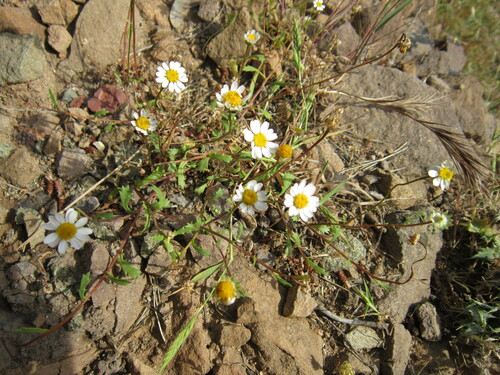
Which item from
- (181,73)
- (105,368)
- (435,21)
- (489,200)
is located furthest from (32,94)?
(435,21)

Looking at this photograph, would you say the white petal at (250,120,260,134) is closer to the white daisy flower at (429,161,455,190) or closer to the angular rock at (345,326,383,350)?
the white daisy flower at (429,161,455,190)

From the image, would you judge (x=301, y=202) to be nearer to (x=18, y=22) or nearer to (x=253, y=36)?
(x=253, y=36)

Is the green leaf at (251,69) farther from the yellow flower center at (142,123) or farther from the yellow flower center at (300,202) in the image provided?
the yellow flower center at (300,202)

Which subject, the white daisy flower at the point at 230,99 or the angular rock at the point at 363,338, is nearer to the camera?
the angular rock at the point at 363,338

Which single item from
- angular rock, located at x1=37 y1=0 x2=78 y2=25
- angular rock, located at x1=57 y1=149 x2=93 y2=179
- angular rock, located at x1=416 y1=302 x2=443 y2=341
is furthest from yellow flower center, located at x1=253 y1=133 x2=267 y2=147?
angular rock, located at x1=37 y1=0 x2=78 y2=25

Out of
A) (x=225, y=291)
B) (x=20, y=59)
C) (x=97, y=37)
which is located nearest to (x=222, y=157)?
(x=225, y=291)

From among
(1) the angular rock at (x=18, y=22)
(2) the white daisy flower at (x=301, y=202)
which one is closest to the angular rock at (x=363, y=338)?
(2) the white daisy flower at (x=301, y=202)

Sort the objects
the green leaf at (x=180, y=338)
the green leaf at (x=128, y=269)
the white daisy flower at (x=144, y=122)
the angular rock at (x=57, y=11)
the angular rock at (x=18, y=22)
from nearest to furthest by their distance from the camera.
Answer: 1. the green leaf at (x=180, y=338)
2. the green leaf at (x=128, y=269)
3. the white daisy flower at (x=144, y=122)
4. the angular rock at (x=18, y=22)
5. the angular rock at (x=57, y=11)
